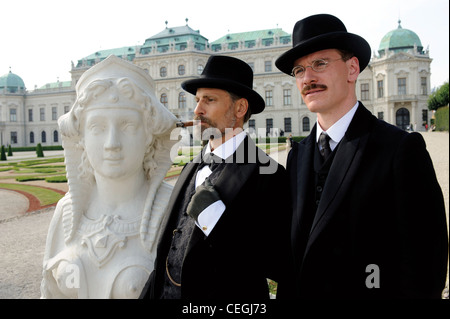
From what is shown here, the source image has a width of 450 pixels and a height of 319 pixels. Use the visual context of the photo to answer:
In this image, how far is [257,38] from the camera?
4034cm

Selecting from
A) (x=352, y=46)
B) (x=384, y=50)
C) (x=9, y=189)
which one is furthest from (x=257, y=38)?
(x=352, y=46)

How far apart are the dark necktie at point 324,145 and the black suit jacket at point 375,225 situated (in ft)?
0.26

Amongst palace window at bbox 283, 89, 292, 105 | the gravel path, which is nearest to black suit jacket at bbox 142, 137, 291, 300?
the gravel path

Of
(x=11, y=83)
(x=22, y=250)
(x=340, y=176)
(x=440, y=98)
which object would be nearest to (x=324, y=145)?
(x=340, y=176)

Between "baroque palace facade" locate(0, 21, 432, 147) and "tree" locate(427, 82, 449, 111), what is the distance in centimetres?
195

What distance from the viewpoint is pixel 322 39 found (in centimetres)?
158

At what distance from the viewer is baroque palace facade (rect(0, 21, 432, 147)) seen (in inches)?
1403

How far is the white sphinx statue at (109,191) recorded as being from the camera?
1.81 metres

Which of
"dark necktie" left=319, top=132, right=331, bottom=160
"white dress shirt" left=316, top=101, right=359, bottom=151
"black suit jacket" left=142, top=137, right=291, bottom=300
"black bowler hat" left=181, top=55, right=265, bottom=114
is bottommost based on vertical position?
"black suit jacket" left=142, top=137, right=291, bottom=300

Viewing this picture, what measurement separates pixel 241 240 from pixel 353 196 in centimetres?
51

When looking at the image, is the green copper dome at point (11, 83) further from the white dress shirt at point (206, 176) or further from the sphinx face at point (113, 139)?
the white dress shirt at point (206, 176)

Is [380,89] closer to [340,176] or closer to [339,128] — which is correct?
[339,128]

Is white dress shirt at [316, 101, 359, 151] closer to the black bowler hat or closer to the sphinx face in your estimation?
the black bowler hat
